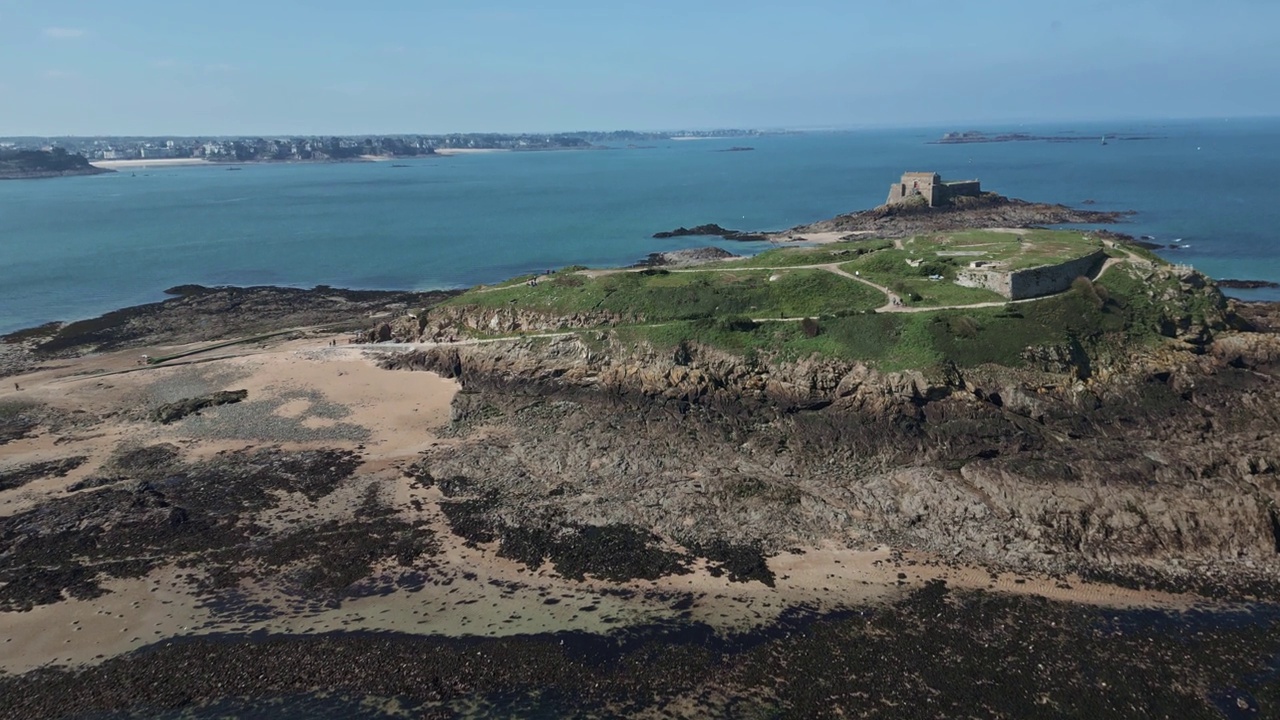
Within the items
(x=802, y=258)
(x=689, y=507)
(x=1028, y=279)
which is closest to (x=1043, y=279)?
(x=1028, y=279)

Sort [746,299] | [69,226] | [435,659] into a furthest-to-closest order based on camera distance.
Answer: [69,226] → [746,299] → [435,659]

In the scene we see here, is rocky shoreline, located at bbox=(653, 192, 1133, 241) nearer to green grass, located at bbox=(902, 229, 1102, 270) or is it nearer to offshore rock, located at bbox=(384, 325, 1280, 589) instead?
green grass, located at bbox=(902, 229, 1102, 270)

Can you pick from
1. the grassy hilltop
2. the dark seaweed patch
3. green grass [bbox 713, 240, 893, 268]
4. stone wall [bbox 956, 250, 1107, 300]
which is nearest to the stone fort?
green grass [bbox 713, 240, 893, 268]

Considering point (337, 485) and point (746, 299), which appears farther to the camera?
point (746, 299)

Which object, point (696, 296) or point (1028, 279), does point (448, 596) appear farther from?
point (1028, 279)

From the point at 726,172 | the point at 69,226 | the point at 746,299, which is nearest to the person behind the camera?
the point at 746,299

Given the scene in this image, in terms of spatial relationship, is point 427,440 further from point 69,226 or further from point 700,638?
point 69,226

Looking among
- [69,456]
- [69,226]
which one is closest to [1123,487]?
[69,456]
